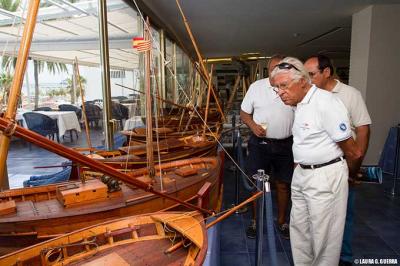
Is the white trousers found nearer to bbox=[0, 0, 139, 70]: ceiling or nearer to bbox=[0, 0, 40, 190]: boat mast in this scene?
bbox=[0, 0, 40, 190]: boat mast

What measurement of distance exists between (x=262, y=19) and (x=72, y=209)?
17.6ft

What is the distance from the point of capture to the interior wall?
186 inches

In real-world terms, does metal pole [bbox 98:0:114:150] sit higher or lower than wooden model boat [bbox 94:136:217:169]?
higher

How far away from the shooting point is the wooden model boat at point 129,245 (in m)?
1.30

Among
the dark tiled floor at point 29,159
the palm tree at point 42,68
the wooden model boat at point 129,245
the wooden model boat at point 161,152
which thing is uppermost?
the palm tree at point 42,68

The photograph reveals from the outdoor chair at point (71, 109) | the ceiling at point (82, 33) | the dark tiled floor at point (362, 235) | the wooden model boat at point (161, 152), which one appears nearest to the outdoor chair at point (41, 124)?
the outdoor chair at point (71, 109)

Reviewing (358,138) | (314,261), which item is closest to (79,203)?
(314,261)

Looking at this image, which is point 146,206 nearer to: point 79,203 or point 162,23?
point 79,203

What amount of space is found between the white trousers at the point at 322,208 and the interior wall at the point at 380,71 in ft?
12.5

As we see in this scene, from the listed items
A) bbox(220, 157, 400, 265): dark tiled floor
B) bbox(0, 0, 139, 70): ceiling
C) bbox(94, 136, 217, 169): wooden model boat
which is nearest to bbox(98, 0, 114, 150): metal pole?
bbox(0, 0, 139, 70): ceiling

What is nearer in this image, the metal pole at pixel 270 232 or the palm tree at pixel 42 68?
the metal pole at pixel 270 232

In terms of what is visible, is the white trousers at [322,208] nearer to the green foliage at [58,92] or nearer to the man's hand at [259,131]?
the man's hand at [259,131]

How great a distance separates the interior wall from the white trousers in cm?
381

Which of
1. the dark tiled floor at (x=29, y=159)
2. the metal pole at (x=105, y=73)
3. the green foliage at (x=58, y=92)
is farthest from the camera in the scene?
the dark tiled floor at (x=29, y=159)
